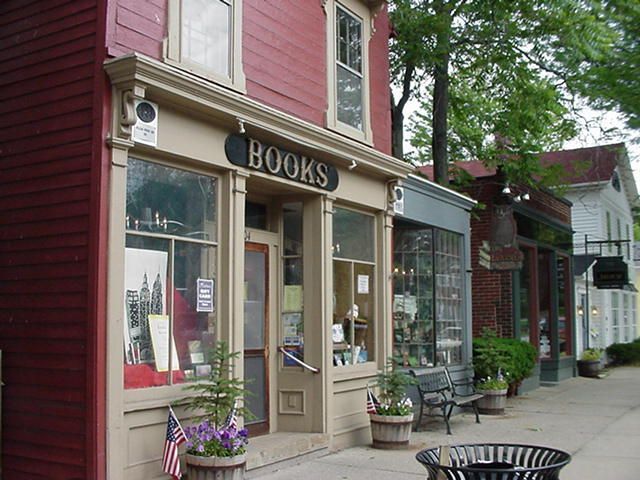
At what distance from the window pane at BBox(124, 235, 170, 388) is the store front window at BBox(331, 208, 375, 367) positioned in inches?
125

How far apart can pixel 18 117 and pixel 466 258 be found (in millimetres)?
9203

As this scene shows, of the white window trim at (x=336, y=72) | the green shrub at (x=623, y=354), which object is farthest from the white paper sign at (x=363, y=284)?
the green shrub at (x=623, y=354)

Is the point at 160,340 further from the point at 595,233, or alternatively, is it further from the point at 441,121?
the point at 595,233

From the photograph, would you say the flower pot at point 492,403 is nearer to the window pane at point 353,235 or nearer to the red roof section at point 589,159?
the window pane at point 353,235

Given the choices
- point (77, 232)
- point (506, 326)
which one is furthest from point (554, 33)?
point (77, 232)

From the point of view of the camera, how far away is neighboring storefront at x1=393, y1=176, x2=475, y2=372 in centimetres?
1248

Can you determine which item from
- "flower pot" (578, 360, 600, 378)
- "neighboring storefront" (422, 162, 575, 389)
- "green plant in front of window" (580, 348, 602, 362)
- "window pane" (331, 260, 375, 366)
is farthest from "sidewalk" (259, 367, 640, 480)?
"green plant in front of window" (580, 348, 602, 362)

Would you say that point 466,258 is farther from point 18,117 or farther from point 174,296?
point 18,117

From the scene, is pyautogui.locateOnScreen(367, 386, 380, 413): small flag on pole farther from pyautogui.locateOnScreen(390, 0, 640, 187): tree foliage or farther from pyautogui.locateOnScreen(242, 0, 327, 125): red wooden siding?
pyautogui.locateOnScreen(390, 0, 640, 187): tree foliage

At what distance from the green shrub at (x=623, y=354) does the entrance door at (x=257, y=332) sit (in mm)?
21287

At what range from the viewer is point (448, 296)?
13.7m

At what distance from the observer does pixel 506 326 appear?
16906 mm

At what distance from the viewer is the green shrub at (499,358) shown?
1420 centimetres

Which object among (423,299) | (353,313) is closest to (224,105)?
(353,313)
